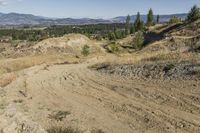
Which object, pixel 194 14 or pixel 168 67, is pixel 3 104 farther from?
pixel 194 14

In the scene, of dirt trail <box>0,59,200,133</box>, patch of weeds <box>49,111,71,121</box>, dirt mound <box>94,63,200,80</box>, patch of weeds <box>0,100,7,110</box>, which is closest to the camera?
dirt trail <box>0,59,200,133</box>

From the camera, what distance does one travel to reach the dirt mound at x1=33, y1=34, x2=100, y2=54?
63694 mm

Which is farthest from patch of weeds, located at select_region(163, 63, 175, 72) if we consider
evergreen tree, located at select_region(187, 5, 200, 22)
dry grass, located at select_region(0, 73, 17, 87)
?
evergreen tree, located at select_region(187, 5, 200, 22)

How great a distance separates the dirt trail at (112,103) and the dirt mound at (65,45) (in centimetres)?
3610

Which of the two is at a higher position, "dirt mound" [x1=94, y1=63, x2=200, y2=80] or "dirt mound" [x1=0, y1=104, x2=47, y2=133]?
"dirt mound" [x1=94, y1=63, x2=200, y2=80]

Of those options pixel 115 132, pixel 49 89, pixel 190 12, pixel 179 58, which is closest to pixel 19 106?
pixel 49 89

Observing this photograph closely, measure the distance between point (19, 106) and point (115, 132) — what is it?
24.3 feet

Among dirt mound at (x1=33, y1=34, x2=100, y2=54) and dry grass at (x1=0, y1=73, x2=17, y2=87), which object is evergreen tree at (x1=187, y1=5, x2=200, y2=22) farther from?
dry grass at (x1=0, y1=73, x2=17, y2=87)

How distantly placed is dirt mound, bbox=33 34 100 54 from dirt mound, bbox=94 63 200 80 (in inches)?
1411

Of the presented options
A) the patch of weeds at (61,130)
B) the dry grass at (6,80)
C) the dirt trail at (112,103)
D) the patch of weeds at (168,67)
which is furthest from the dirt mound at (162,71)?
the patch of weeds at (61,130)

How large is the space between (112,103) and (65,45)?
48991 mm

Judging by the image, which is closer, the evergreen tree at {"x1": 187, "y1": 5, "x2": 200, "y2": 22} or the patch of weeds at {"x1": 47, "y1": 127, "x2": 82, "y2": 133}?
the patch of weeds at {"x1": 47, "y1": 127, "x2": 82, "y2": 133}

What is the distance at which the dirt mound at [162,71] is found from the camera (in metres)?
22.8

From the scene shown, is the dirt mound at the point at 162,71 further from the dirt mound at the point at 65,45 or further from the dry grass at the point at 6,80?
the dirt mound at the point at 65,45
